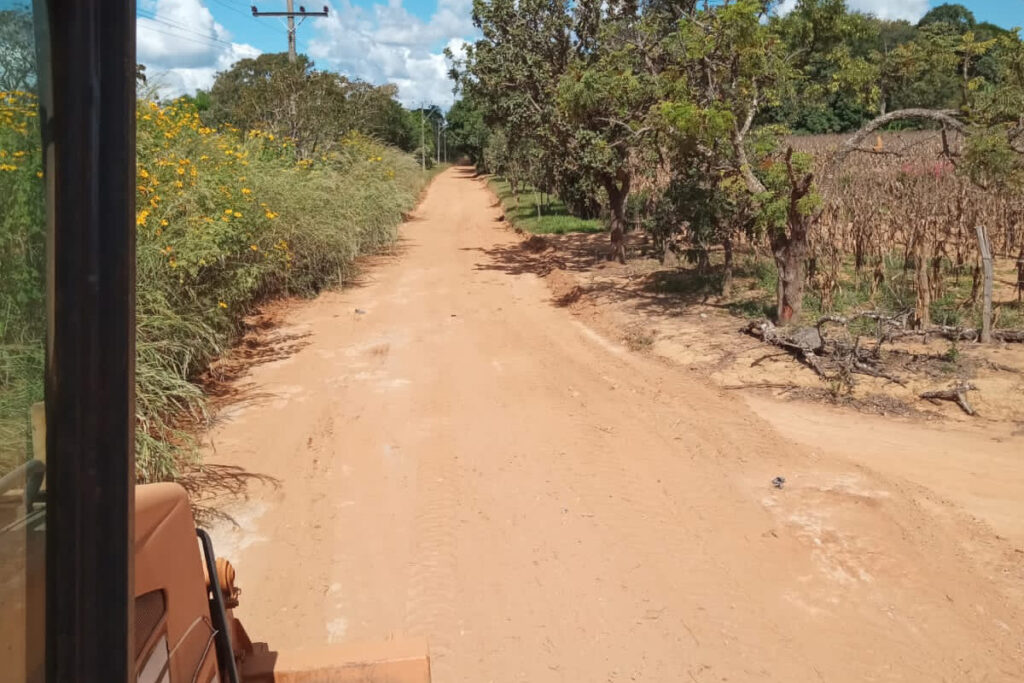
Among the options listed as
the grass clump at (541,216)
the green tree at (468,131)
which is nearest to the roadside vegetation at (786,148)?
the grass clump at (541,216)

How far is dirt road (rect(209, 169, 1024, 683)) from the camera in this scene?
443cm

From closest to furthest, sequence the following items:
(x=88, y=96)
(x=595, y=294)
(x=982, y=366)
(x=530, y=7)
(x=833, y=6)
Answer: (x=88, y=96) < (x=982, y=366) < (x=833, y=6) < (x=595, y=294) < (x=530, y=7)

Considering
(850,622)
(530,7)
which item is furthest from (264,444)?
(530,7)

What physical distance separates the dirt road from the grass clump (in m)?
13.5

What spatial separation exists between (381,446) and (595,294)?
711 cm

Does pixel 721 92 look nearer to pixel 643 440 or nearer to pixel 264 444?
pixel 643 440

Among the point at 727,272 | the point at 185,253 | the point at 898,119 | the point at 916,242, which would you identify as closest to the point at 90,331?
the point at 185,253

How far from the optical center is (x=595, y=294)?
13.7 metres

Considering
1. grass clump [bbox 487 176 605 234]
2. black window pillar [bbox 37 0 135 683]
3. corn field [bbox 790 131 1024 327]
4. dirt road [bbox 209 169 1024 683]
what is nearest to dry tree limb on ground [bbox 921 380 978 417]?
dirt road [bbox 209 169 1024 683]

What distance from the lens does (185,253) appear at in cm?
789

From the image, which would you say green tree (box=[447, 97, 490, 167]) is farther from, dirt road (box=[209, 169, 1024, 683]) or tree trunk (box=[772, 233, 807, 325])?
dirt road (box=[209, 169, 1024, 683])

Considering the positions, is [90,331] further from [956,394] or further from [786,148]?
[786,148]

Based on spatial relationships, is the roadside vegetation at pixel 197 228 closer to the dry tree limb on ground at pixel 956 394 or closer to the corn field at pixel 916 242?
the dry tree limb on ground at pixel 956 394

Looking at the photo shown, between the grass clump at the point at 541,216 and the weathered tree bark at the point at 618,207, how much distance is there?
4.75 m
